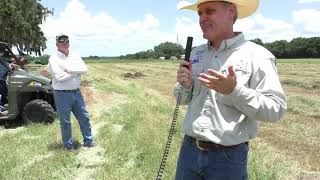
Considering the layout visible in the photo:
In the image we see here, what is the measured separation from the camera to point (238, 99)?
2.94m

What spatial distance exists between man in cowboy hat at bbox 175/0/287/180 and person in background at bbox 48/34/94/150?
5269 mm

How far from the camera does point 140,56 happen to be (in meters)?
151

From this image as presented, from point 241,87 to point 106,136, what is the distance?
6.69m

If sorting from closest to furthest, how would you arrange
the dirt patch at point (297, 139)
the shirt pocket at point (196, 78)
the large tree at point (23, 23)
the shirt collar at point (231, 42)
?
1. the shirt collar at point (231, 42)
2. the shirt pocket at point (196, 78)
3. the dirt patch at point (297, 139)
4. the large tree at point (23, 23)

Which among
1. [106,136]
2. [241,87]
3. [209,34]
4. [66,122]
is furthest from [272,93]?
[106,136]

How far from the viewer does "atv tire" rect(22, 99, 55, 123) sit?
36.7ft

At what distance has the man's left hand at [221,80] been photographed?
112 inches

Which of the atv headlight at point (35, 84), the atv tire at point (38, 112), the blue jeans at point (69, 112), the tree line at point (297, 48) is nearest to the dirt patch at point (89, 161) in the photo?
the blue jeans at point (69, 112)

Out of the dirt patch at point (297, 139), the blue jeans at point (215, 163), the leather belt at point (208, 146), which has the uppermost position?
the leather belt at point (208, 146)

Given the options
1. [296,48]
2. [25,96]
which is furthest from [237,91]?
[296,48]

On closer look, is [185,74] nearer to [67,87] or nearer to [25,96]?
[67,87]

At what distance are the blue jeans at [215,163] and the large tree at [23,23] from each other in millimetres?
34273

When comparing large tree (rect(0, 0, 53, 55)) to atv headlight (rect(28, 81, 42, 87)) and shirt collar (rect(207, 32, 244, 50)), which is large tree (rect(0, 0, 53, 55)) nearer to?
atv headlight (rect(28, 81, 42, 87))

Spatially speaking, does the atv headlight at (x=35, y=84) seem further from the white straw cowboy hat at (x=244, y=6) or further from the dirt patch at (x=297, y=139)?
the white straw cowboy hat at (x=244, y=6)
